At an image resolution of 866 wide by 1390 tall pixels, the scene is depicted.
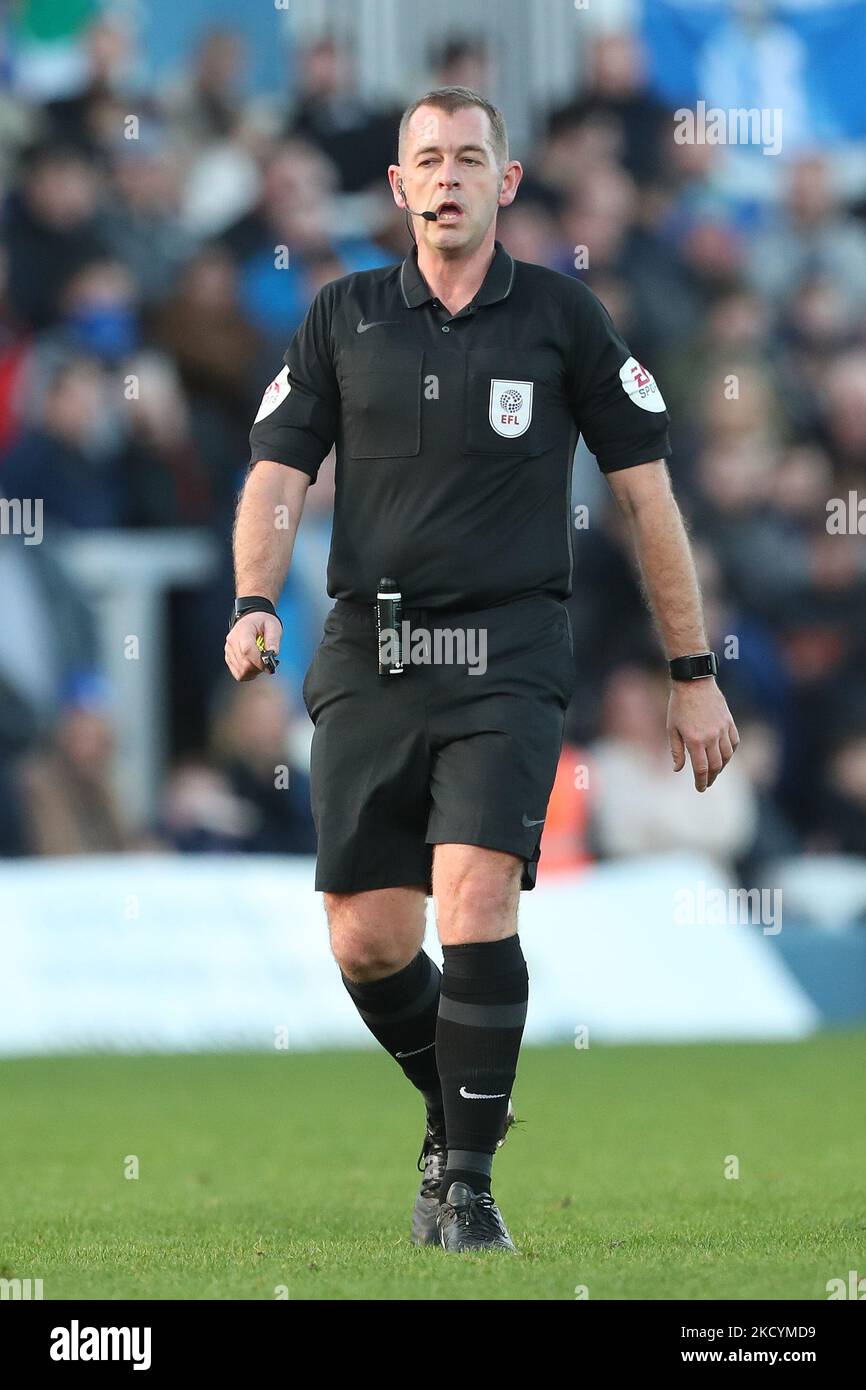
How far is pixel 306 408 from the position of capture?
559 cm

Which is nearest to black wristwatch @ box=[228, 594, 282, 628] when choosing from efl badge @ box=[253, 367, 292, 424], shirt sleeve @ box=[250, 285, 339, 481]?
shirt sleeve @ box=[250, 285, 339, 481]

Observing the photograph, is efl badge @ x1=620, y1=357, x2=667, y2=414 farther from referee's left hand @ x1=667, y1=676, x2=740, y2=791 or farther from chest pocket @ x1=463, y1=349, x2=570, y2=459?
referee's left hand @ x1=667, y1=676, x2=740, y2=791

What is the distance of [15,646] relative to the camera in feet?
41.7

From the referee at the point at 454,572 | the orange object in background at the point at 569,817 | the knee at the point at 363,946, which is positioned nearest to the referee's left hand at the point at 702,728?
the referee at the point at 454,572

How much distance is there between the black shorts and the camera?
17.1 feet

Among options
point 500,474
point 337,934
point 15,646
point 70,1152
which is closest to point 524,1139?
point 70,1152

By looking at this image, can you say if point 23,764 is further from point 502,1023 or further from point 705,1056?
point 502,1023

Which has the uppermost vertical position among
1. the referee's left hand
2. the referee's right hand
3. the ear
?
the ear

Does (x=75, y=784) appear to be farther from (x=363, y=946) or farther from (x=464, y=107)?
(x=464, y=107)

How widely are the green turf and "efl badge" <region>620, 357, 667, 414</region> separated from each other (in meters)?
1.89

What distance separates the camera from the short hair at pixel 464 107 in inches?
214

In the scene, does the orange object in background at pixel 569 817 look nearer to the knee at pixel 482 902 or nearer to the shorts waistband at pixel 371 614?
the shorts waistband at pixel 371 614

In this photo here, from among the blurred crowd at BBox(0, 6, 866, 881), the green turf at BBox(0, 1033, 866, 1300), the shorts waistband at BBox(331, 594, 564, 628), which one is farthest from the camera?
the blurred crowd at BBox(0, 6, 866, 881)

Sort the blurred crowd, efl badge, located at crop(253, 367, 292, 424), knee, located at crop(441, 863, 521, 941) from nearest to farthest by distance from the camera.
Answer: knee, located at crop(441, 863, 521, 941), efl badge, located at crop(253, 367, 292, 424), the blurred crowd
